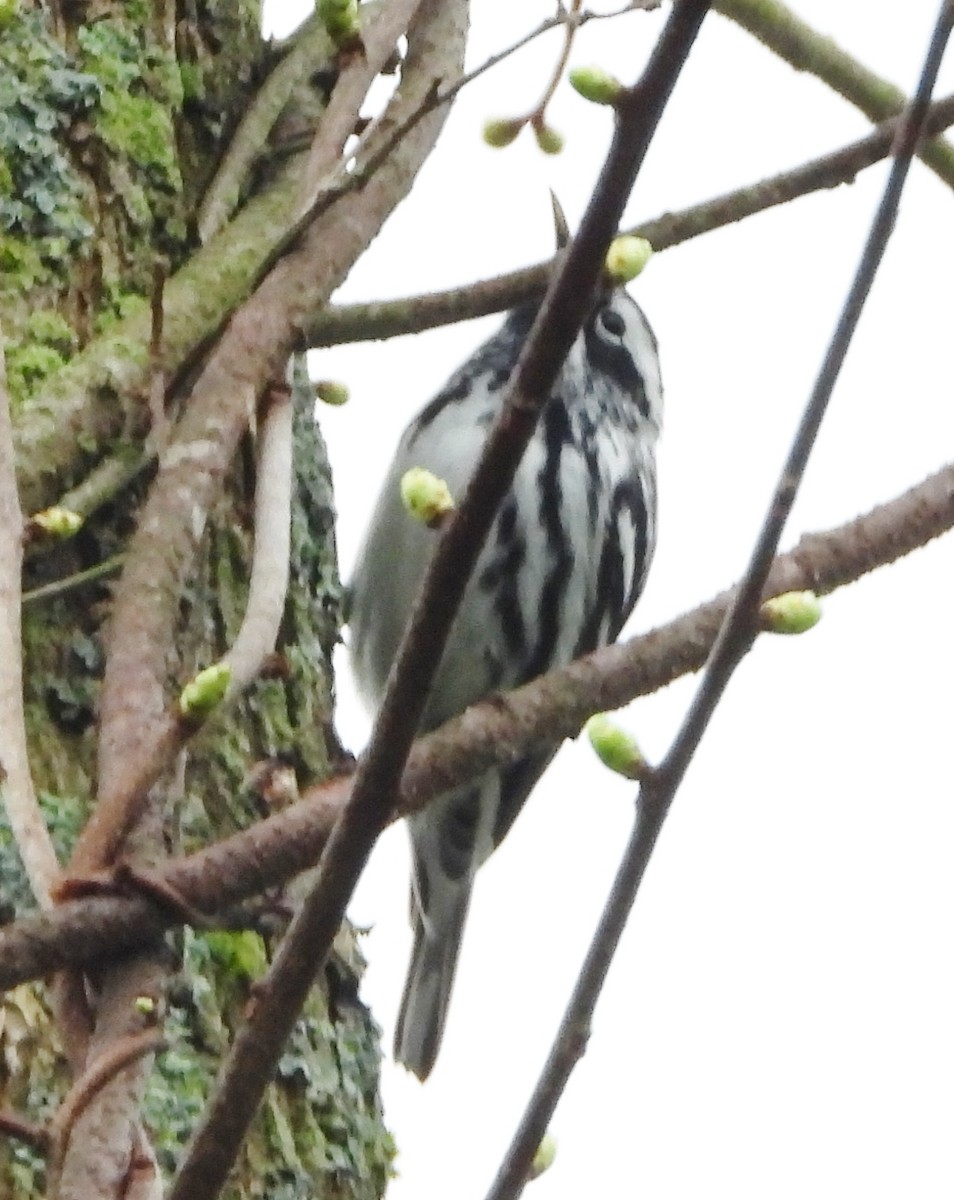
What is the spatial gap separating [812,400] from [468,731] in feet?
2.03

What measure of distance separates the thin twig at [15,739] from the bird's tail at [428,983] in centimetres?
152

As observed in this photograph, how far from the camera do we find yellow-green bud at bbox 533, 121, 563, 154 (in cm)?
172

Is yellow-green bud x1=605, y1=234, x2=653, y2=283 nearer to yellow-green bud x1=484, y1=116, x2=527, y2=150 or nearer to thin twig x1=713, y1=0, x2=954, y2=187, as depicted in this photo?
yellow-green bud x1=484, y1=116, x2=527, y2=150

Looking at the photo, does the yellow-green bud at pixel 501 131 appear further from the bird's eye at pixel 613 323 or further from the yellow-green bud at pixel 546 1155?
the bird's eye at pixel 613 323

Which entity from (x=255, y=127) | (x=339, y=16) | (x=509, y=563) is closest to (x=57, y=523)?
(x=339, y=16)

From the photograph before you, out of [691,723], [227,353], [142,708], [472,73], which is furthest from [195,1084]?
[691,723]

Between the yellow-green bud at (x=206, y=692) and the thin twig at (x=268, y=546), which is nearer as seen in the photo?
the yellow-green bud at (x=206, y=692)

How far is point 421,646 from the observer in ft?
3.05

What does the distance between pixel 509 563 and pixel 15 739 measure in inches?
54.0

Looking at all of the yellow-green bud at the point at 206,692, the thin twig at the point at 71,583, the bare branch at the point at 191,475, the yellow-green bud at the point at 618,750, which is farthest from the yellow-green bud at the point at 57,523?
the yellow-green bud at the point at 618,750

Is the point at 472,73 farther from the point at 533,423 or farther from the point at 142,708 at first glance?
the point at 533,423

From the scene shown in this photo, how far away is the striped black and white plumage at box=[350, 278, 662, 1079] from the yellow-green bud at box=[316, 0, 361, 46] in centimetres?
80

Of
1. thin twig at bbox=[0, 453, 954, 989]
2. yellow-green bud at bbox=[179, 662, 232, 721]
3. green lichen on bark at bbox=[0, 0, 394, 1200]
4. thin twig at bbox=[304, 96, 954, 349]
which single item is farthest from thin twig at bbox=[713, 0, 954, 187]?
yellow-green bud at bbox=[179, 662, 232, 721]

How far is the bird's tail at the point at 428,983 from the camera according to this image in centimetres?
275
